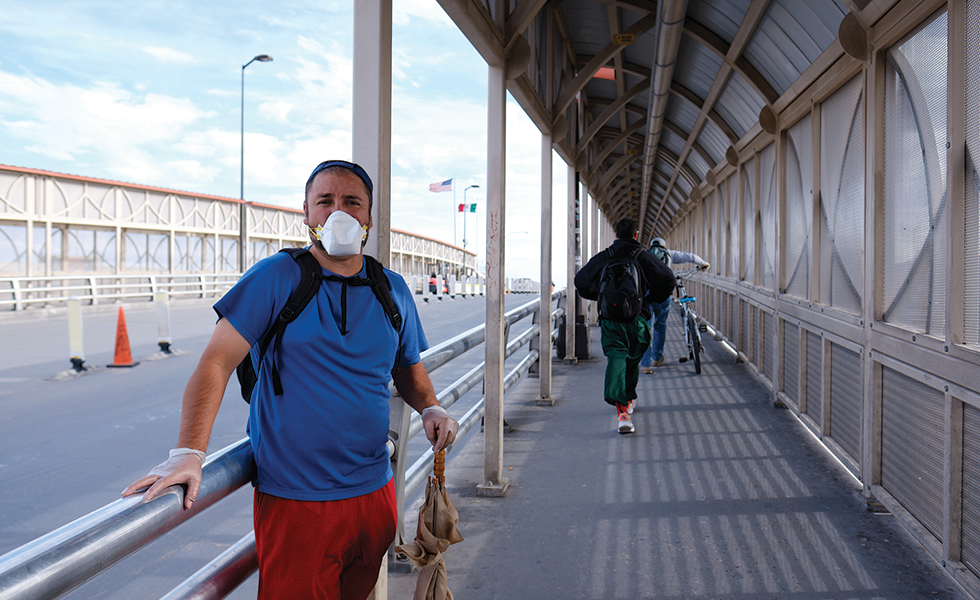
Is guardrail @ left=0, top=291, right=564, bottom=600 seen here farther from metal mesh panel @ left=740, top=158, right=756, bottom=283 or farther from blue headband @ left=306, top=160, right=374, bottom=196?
metal mesh panel @ left=740, top=158, right=756, bottom=283

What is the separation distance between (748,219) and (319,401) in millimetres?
8421

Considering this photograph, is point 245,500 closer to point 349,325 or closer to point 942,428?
point 349,325

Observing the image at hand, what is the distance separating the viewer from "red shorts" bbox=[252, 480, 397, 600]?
69.1 inches

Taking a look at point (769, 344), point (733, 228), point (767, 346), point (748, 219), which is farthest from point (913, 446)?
point (733, 228)

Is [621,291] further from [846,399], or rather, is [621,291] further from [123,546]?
[123,546]

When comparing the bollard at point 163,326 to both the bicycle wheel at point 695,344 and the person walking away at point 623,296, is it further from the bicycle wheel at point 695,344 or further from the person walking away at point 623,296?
the bicycle wheel at point 695,344


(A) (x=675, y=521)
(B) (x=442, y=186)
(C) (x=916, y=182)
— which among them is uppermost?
(B) (x=442, y=186)

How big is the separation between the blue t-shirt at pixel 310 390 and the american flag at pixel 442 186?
43778 mm

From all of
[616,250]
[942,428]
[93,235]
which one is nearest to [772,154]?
[616,250]

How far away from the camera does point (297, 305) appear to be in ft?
5.89

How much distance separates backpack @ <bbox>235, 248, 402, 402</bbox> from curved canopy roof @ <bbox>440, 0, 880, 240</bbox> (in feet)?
7.40

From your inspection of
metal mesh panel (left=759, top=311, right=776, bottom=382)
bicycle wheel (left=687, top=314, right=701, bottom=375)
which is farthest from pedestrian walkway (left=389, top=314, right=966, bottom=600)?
bicycle wheel (left=687, top=314, right=701, bottom=375)

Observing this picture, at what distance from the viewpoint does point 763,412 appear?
6.66 meters

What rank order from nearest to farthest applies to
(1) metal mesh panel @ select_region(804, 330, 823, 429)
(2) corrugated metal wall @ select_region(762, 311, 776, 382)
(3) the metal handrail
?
(3) the metal handrail < (1) metal mesh panel @ select_region(804, 330, 823, 429) < (2) corrugated metal wall @ select_region(762, 311, 776, 382)
